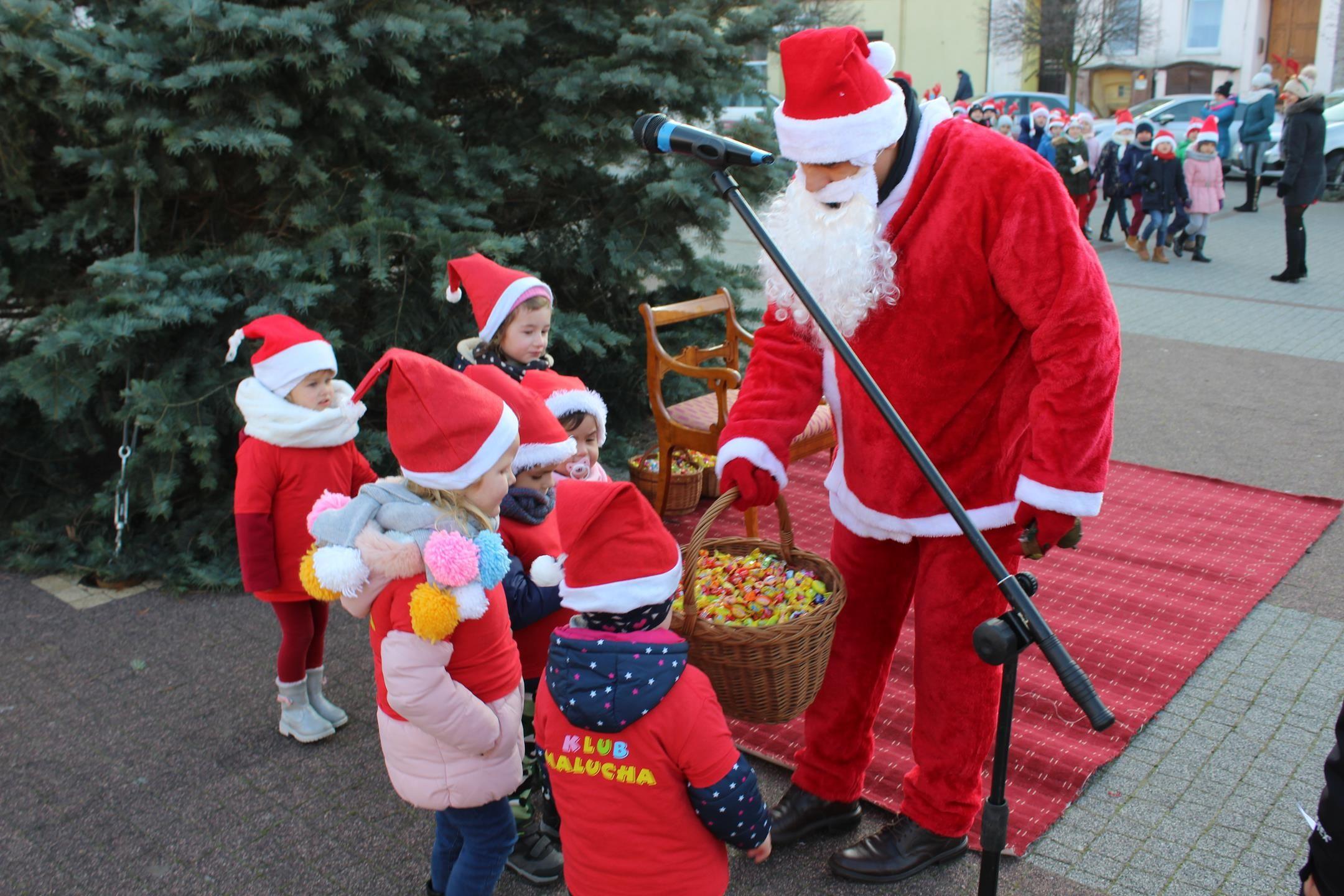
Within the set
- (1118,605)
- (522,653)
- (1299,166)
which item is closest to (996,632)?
(522,653)

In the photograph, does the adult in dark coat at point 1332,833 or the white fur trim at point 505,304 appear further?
the white fur trim at point 505,304

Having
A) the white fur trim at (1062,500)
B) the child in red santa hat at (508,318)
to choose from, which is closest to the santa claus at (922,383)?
the white fur trim at (1062,500)

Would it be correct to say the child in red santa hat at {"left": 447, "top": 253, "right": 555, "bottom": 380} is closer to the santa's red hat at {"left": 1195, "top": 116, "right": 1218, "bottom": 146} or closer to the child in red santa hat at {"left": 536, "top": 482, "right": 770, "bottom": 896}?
the child in red santa hat at {"left": 536, "top": 482, "right": 770, "bottom": 896}

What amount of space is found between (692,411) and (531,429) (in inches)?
101

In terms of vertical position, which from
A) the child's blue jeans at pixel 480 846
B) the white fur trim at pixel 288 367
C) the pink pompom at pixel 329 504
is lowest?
the child's blue jeans at pixel 480 846

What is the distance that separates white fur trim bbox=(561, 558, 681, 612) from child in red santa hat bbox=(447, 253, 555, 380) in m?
1.53

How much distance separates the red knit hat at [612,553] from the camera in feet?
6.74

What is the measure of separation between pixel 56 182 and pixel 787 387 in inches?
155

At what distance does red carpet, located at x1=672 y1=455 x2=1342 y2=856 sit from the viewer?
11.1 feet

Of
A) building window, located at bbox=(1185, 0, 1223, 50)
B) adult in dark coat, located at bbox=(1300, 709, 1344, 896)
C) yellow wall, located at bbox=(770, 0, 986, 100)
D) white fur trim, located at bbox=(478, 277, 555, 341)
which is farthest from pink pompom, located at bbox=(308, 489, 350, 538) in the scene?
building window, located at bbox=(1185, 0, 1223, 50)

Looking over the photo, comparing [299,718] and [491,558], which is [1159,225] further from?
[491,558]

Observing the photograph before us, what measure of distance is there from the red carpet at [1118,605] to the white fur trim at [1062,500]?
1143mm

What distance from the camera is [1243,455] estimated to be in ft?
20.3

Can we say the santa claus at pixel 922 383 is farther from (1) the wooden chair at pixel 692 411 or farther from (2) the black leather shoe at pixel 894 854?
(1) the wooden chair at pixel 692 411
